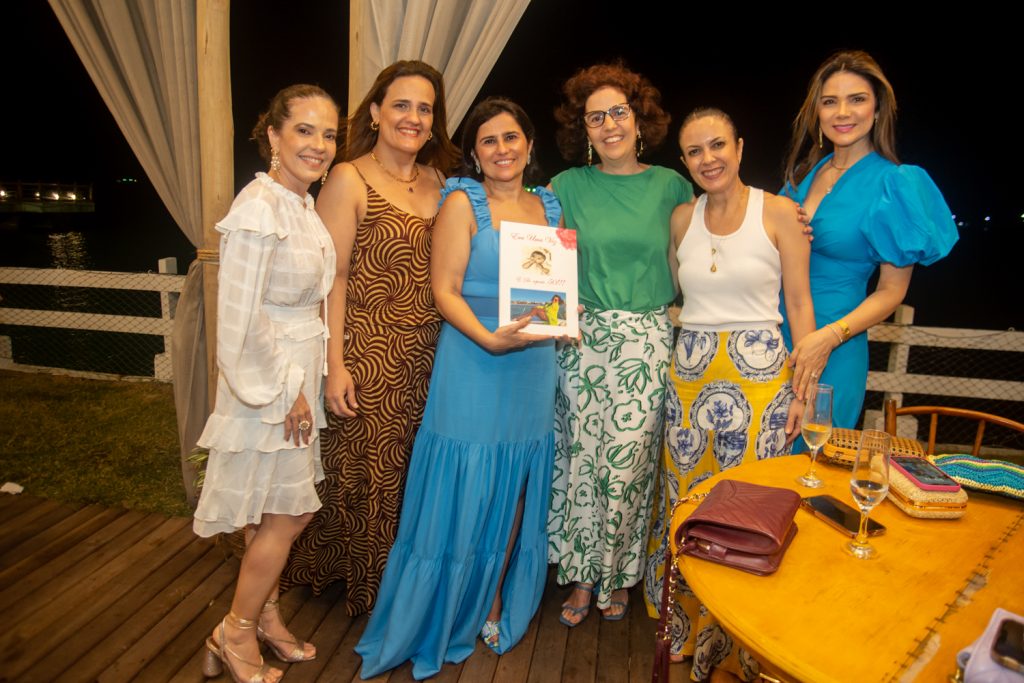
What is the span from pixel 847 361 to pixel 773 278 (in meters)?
0.49

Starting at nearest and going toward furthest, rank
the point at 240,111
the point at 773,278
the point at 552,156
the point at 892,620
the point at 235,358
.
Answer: the point at 892,620, the point at 235,358, the point at 773,278, the point at 240,111, the point at 552,156

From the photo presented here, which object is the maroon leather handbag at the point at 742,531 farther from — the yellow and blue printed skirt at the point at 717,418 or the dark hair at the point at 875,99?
the dark hair at the point at 875,99

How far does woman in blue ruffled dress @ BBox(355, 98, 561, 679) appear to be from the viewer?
2389 millimetres

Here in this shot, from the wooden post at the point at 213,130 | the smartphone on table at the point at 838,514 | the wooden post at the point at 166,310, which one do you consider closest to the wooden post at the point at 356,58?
the wooden post at the point at 213,130

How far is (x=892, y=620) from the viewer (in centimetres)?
132

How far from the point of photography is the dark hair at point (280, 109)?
214 cm

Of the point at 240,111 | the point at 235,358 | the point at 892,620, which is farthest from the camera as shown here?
the point at 240,111

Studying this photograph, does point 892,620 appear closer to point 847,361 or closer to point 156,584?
point 847,361

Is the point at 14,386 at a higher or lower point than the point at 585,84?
lower

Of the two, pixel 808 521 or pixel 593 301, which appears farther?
pixel 593 301

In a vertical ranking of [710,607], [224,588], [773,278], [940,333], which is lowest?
[224,588]

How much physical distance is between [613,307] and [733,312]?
0.46m

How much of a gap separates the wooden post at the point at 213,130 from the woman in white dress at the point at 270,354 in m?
1.27

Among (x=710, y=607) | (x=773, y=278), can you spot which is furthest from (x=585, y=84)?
(x=710, y=607)
